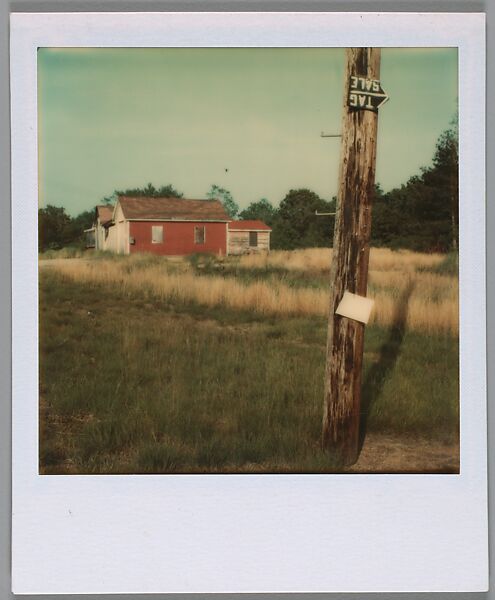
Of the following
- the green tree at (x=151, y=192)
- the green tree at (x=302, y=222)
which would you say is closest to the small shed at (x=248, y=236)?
the green tree at (x=302, y=222)

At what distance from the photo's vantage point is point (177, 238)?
546 cm

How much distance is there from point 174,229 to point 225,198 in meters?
0.61

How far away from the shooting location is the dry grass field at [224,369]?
4930 mm

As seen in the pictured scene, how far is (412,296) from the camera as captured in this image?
529 cm

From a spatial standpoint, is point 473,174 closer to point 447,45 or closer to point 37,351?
point 447,45

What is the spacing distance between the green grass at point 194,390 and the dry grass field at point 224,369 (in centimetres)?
1

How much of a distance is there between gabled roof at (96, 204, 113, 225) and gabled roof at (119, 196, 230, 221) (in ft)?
0.40

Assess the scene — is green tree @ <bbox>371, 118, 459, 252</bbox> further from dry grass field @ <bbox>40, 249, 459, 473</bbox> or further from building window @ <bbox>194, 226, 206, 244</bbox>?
building window @ <bbox>194, 226, 206, 244</bbox>

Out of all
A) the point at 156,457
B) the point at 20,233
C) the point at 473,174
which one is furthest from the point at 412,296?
the point at 20,233

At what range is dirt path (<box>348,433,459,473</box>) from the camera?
493 centimetres

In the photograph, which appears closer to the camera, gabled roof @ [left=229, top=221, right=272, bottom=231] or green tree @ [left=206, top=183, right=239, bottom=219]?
green tree @ [left=206, top=183, right=239, bottom=219]

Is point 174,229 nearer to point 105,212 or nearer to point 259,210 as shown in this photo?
point 105,212

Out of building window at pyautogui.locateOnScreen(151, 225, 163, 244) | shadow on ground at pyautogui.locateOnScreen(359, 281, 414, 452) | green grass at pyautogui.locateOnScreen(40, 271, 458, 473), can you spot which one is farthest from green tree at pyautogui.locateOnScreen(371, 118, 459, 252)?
building window at pyautogui.locateOnScreen(151, 225, 163, 244)

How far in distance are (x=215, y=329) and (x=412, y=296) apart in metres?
1.86
